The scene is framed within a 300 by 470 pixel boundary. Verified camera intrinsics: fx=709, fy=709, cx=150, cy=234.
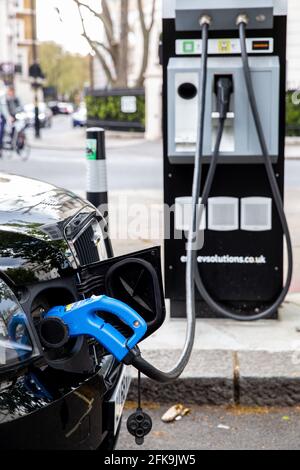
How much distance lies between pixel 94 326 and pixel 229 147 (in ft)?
7.15

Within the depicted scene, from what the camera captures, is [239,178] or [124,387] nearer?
[124,387]

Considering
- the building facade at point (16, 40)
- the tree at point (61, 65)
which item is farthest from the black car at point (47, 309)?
the tree at point (61, 65)

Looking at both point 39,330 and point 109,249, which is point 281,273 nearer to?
point 109,249

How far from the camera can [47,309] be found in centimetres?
222

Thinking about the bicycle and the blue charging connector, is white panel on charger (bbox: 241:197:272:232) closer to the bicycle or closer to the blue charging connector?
the blue charging connector

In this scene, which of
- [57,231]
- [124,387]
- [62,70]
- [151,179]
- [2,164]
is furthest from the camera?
[62,70]

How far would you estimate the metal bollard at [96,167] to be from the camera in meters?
4.55

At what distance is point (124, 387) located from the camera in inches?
108

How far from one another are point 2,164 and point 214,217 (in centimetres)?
1302

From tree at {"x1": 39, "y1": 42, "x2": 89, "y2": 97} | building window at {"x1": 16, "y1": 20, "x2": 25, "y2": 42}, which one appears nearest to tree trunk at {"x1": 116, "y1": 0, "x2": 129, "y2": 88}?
tree at {"x1": 39, "y1": 42, "x2": 89, "y2": 97}

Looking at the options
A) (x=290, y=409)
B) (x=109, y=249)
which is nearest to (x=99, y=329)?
(x=109, y=249)

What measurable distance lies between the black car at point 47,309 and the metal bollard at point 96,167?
187 cm

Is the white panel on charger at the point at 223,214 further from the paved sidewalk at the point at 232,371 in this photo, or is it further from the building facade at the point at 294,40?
the building facade at the point at 294,40

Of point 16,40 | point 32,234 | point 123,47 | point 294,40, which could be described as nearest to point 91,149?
point 32,234
